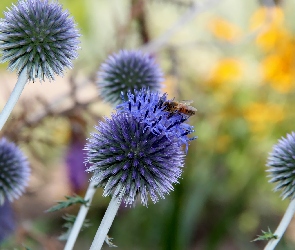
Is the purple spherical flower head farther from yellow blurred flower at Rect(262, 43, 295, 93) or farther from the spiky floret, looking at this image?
yellow blurred flower at Rect(262, 43, 295, 93)

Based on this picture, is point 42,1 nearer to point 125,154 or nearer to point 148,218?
point 125,154

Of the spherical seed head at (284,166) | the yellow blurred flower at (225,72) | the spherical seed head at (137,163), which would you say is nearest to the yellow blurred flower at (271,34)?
the yellow blurred flower at (225,72)

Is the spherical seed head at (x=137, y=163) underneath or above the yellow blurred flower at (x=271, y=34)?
underneath

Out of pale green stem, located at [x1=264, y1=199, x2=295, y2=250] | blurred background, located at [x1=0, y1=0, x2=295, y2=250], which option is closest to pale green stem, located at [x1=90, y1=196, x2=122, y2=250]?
pale green stem, located at [x1=264, y1=199, x2=295, y2=250]

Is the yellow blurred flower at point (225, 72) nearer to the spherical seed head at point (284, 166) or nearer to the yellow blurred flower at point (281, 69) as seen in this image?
the yellow blurred flower at point (281, 69)

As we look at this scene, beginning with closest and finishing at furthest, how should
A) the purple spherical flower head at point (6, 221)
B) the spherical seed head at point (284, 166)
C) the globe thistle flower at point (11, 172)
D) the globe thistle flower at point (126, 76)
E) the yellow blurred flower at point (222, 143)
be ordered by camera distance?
the spherical seed head at point (284, 166), the globe thistle flower at point (11, 172), the globe thistle flower at point (126, 76), the purple spherical flower head at point (6, 221), the yellow blurred flower at point (222, 143)

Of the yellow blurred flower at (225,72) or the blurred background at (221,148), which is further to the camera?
the yellow blurred flower at (225,72)

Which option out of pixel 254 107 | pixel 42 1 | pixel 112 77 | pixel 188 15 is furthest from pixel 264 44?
pixel 42 1
